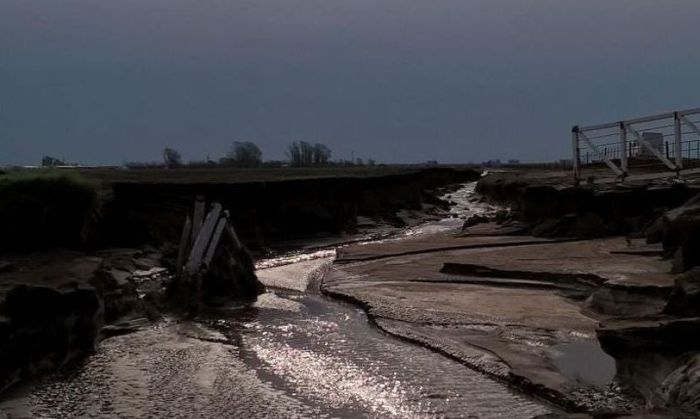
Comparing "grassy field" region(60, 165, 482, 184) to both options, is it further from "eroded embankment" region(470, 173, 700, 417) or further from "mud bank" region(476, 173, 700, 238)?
"eroded embankment" region(470, 173, 700, 417)

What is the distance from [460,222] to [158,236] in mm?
18989

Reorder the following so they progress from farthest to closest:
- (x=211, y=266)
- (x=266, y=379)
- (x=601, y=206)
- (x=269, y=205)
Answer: (x=269, y=205), (x=601, y=206), (x=211, y=266), (x=266, y=379)

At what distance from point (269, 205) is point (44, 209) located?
14.8 m

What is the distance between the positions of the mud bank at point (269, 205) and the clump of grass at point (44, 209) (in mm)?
3024

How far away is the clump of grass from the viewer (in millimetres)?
14422

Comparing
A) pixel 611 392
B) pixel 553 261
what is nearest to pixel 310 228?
pixel 553 261

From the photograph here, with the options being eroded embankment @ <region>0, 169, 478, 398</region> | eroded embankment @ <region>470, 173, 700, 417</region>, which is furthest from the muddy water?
eroded embankment @ <region>470, 173, 700, 417</region>

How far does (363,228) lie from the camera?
34000 mm

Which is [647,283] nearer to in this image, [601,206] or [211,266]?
[211,266]

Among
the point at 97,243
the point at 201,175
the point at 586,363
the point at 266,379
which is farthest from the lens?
the point at 201,175

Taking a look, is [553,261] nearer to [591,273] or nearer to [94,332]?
[591,273]

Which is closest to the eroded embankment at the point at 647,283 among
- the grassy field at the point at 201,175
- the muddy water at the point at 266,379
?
the muddy water at the point at 266,379

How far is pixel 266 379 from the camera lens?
9211mm

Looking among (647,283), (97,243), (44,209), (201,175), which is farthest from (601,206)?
(201,175)
